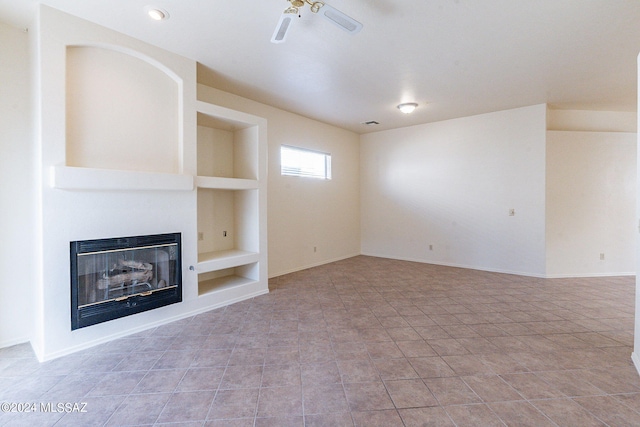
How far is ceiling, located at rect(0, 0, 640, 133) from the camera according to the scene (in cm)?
236

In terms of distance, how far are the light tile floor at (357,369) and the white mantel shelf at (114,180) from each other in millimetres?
1445

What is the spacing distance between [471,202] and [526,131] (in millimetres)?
1485

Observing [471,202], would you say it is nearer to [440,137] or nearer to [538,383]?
[440,137]

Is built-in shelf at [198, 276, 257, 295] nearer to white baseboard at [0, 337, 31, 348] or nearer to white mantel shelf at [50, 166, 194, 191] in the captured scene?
white mantel shelf at [50, 166, 194, 191]

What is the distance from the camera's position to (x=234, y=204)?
427cm

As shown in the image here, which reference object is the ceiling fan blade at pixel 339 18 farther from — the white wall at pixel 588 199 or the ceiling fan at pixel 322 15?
the white wall at pixel 588 199

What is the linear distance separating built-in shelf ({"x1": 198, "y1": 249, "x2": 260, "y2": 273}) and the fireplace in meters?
0.33

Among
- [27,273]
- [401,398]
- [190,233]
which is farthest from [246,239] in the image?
[401,398]

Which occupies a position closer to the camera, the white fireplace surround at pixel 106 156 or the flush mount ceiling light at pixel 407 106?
the white fireplace surround at pixel 106 156

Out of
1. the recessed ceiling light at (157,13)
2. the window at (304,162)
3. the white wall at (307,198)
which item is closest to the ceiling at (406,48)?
the recessed ceiling light at (157,13)

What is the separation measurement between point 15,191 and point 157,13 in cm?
210

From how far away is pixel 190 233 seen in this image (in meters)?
3.19

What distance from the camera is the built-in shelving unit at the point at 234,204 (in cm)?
378

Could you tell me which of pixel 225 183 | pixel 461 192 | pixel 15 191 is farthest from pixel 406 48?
pixel 15 191
